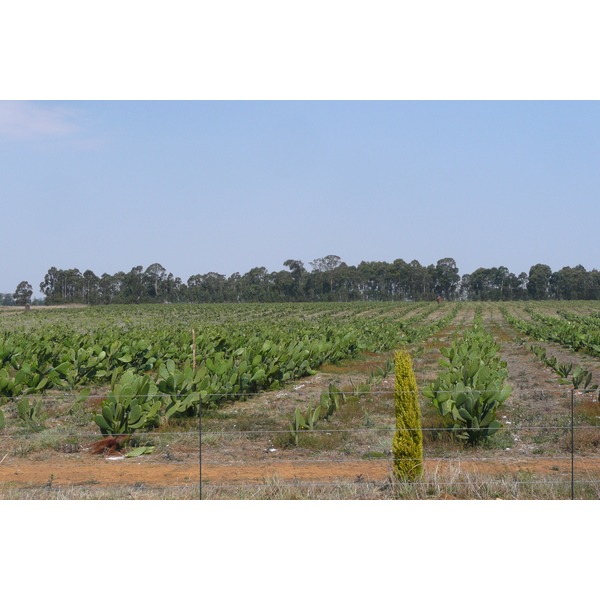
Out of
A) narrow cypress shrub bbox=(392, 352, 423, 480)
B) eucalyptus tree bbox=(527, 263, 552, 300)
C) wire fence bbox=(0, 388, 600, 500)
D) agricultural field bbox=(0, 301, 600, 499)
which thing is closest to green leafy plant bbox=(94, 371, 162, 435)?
agricultural field bbox=(0, 301, 600, 499)

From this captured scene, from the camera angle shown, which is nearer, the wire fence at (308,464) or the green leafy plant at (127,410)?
the wire fence at (308,464)

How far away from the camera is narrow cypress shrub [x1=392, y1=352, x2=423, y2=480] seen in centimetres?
574

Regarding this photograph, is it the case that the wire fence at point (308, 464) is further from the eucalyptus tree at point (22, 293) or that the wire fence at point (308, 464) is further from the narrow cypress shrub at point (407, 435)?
the eucalyptus tree at point (22, 293)

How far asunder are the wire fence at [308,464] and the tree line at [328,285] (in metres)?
113

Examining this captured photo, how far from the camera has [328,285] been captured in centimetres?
13088

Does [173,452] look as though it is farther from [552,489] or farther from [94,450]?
[552,489]

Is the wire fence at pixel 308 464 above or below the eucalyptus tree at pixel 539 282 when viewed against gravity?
below

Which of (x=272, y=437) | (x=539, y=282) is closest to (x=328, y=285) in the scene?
(x=539, y=282)

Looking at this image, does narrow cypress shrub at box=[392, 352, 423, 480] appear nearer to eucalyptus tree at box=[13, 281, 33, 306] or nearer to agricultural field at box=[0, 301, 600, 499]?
agricultural field at box=[0, 301, 600, 499]

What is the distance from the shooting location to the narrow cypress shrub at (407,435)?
5738mm

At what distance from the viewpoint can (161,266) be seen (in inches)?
5015

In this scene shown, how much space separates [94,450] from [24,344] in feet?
32.5

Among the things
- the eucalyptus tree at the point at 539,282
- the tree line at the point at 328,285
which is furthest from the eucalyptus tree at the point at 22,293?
the eucalyptus tree at the point at 539,282

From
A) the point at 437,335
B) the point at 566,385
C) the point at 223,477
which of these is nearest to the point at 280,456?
the point at 223,477
